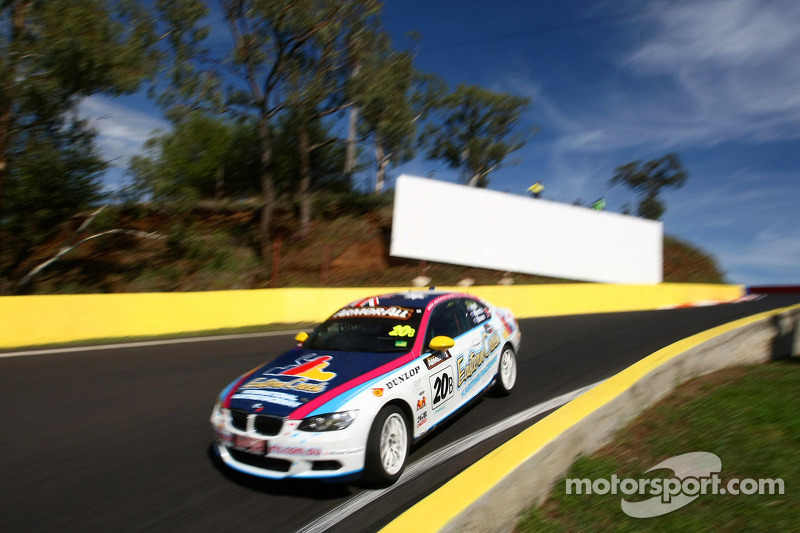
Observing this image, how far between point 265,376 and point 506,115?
54968 mm

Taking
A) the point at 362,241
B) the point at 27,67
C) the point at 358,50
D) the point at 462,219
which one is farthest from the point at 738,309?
the point at 27,67

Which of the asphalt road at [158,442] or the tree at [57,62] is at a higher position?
the tree at [57,62]

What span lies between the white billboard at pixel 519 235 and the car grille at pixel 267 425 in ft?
65.4

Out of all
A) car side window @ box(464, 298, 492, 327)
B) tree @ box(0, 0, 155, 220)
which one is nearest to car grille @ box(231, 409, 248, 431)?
car side window @ box(464, 298, 492, 327)

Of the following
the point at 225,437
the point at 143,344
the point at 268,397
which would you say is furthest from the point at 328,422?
the point at 143,344

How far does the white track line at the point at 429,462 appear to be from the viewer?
4023 mm

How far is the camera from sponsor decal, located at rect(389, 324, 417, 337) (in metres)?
5.61

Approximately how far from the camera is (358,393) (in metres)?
4.47

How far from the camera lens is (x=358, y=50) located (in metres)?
24.9

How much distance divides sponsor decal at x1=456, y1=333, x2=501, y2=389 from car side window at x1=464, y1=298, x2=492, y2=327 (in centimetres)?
21

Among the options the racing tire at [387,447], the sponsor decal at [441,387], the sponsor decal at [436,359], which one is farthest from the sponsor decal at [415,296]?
the racing tire at [387,447]

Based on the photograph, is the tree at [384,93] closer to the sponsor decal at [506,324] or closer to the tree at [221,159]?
the tree at [221,159]

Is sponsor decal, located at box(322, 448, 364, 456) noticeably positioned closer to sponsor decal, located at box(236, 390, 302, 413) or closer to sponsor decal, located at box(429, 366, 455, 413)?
sponsor decal, located at box(236, 390, 302, 413)

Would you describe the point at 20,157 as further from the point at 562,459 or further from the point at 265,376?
the point at 562,459
